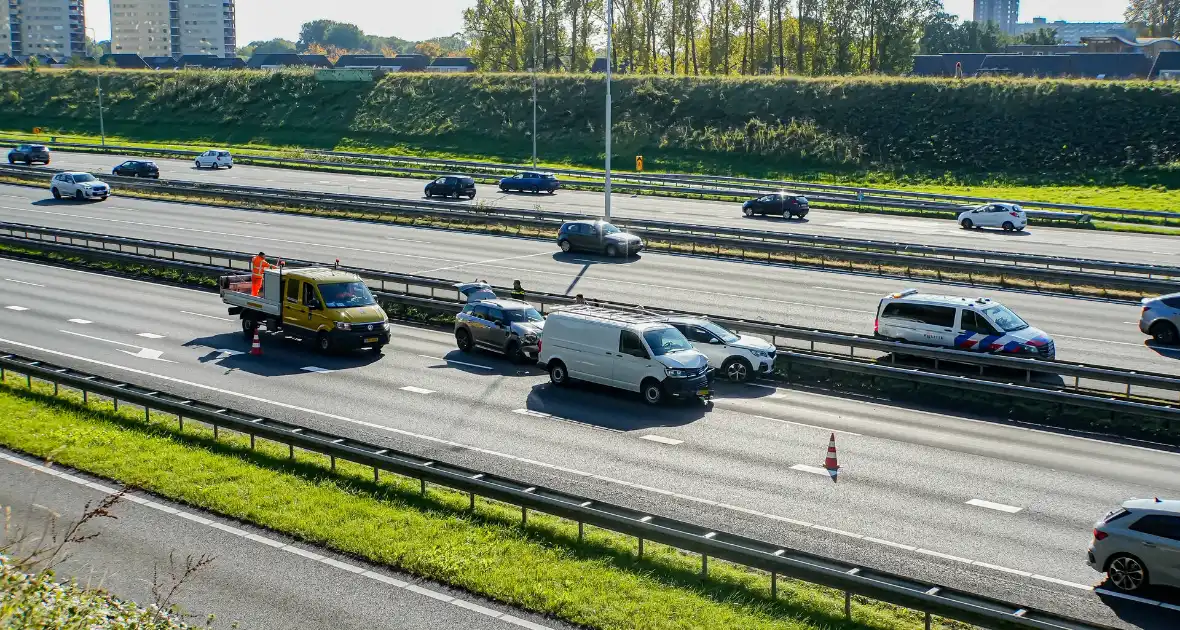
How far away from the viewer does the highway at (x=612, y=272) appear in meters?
31.9

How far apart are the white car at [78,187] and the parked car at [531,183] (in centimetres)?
2252

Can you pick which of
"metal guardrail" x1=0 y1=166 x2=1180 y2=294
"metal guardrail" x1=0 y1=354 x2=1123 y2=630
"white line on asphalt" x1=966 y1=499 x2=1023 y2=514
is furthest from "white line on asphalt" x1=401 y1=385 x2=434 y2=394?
"metal guardrail" x1=0 y1=166 x2=1180 y2=294

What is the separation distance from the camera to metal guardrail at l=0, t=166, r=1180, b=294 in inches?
1473

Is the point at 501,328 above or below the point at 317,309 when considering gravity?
below

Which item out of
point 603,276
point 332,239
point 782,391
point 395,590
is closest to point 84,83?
point 332,239

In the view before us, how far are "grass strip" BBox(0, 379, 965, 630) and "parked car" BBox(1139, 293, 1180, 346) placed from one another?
20523 millimetres

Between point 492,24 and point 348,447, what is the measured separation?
380 ft

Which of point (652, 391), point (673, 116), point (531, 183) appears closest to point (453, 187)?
point (531, 183)

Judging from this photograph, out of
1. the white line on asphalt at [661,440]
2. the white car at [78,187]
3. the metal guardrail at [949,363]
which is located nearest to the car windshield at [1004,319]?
the metal guardrail at [949,363]

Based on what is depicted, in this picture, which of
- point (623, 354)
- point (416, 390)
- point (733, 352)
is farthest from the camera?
point (733, 352)

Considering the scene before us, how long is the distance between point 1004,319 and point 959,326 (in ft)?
3.78

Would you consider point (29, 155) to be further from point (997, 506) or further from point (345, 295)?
point (997, 506)

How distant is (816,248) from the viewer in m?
42.2

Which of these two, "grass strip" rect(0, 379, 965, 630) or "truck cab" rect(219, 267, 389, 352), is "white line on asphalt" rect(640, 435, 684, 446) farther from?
"truck cab" rect(219, 267, 389, 352)
